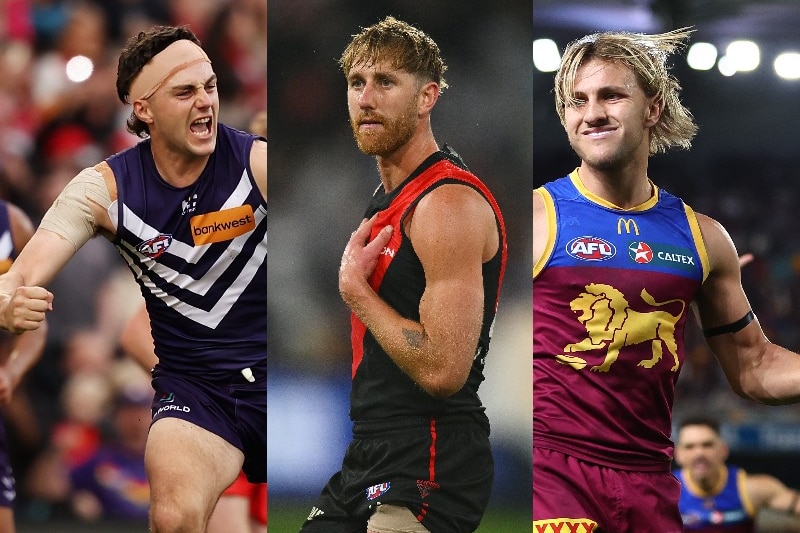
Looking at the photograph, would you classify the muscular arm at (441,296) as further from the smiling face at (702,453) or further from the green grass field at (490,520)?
the smiling face at (702,453)

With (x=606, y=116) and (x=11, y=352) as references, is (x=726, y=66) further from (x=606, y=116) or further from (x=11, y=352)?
(x=11, y=352)

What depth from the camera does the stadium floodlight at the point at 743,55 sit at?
3.75 metres

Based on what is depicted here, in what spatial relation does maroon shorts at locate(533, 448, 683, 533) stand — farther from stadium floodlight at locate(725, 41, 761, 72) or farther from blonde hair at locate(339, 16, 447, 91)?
stadium floodlight at locate(725, 41, 761, 72)

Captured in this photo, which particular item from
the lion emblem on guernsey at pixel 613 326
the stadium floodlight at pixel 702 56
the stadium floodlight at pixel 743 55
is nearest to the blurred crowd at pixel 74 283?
the lion emblem on guernsey at pixel 613 326

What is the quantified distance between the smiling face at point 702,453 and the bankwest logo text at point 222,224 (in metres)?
2.27

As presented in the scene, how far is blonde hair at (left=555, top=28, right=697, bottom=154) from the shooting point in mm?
3100

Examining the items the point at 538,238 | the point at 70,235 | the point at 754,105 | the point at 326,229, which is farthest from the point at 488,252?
the point at 754,105

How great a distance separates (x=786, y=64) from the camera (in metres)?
3.79

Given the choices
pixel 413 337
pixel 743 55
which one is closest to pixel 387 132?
pixel 413 337

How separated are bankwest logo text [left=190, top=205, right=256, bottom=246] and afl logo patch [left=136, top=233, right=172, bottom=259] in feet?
0.27

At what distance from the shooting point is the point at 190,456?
2998mm

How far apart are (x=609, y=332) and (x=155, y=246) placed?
1.34 m

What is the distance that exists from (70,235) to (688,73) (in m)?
2.05

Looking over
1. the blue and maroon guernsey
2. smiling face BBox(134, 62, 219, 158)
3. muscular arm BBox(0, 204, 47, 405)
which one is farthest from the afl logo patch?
the blue and maroon guernsey
